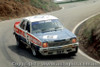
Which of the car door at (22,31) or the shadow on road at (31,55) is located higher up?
the car door at (22,31)

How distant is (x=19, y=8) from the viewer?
32.8 m

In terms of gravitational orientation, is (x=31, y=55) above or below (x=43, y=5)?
above

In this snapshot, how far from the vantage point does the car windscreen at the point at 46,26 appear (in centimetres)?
1355

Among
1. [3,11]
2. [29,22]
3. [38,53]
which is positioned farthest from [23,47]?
[3,11]

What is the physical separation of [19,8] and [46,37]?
812 inches

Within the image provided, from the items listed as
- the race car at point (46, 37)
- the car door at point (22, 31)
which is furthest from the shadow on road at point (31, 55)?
the car door at point (22, 31)

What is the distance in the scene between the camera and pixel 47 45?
12359 mm

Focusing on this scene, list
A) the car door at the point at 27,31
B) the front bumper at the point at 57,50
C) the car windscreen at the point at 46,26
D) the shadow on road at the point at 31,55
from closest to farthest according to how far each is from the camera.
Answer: the front bumper at the point at 57,50
the shadow on road at the point at 31,55
the car windscreen at the point at 46,26
the car door at the point at 27,31

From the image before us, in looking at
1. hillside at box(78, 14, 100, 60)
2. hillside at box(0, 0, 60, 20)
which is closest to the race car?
hillside at box(78, 14, 100, 60)

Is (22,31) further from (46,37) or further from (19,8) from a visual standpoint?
(19,8)

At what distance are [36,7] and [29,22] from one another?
2289 cm

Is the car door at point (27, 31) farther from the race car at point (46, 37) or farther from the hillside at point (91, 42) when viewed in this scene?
the hillside at point (91, 42)

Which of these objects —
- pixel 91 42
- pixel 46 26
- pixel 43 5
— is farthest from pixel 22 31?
pixel 43 5

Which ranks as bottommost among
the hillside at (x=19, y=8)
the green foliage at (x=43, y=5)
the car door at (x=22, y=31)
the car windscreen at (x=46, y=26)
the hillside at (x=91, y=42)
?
the green foliage at (x=43, y=5)
